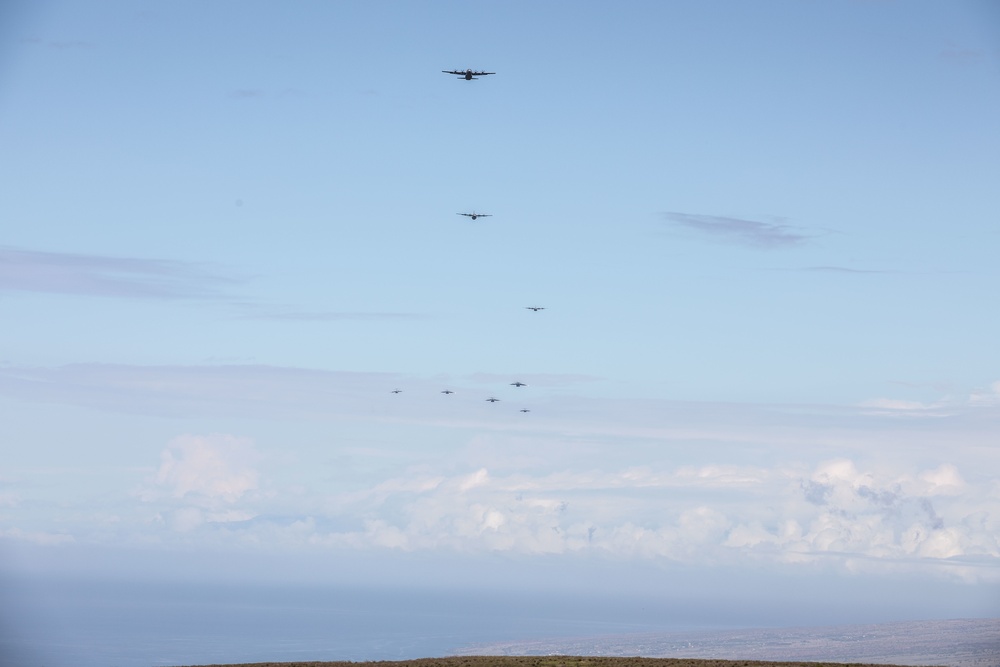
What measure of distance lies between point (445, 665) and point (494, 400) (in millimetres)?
59941

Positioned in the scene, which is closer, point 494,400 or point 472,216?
point 472,216

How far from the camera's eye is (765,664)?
120m

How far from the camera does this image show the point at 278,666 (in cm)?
12319

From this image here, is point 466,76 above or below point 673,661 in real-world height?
above

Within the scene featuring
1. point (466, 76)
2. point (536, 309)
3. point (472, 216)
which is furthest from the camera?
point (536, 309)

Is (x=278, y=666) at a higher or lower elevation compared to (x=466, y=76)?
lower

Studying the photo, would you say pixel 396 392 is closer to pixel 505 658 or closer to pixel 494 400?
pixel 494 400

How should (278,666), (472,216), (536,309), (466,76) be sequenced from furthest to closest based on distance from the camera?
(536,309) < (472,216) < (278,666) < (466,76)

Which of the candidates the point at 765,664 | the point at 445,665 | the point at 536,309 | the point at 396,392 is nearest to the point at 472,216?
the point at 536,309

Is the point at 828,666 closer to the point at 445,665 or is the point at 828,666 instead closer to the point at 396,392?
the point at 445,665

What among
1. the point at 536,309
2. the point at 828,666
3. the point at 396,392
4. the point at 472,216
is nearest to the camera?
the point at 828,666

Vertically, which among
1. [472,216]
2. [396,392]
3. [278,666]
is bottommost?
[278,666]

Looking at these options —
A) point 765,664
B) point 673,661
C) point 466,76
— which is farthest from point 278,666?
point 466,76

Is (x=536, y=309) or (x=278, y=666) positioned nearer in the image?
(x=278, y=666)
